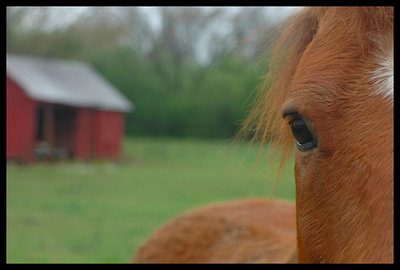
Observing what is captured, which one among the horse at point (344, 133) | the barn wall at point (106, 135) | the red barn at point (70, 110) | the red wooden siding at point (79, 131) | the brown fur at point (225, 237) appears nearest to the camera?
the horse at point (344, 133)

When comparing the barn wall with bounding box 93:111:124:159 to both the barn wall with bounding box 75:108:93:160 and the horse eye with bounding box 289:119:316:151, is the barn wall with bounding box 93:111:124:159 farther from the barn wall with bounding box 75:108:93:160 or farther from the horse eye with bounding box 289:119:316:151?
the horse eye with bounding box 289:119:316:151

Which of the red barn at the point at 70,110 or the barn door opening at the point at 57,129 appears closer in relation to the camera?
the red barn at the point at 70,110

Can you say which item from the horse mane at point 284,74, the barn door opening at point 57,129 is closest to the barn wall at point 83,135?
the barn door opening at point 57,129

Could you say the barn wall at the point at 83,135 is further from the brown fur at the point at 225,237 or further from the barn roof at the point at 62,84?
the brown fur at the point at 225,237

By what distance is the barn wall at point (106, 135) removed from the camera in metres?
23.2

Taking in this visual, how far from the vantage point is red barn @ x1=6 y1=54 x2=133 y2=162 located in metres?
20.7

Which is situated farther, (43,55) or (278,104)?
(43,55)

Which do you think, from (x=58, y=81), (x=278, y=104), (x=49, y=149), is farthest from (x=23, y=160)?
(x=278, y=104)

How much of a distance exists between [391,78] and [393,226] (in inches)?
15.9

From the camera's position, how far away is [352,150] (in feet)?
4.04

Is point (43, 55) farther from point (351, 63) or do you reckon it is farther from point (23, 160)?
point (351, 63)

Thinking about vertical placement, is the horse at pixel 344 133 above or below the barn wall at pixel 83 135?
above

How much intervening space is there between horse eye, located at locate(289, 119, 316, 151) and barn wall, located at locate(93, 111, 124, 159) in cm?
2222

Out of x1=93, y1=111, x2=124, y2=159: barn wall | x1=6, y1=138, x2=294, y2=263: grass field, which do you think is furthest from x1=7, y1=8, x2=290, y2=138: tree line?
x1=6, y1=138, x2=294, y2=263: grass field
